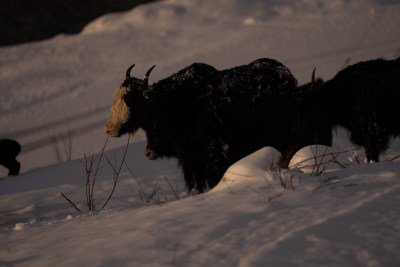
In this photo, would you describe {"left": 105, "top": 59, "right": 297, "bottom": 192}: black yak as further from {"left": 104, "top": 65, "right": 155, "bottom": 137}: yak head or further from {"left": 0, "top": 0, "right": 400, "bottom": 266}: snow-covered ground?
{"left": 0, "top": 0, "right": 400, "bottom": 266}: snow-covered ground

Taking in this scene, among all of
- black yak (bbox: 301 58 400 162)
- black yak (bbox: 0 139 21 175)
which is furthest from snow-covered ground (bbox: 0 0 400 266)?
black yak (bbox: 301 58 400 162)

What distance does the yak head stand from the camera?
483 centimetres

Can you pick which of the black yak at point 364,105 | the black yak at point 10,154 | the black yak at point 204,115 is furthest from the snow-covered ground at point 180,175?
the black yak at point 204,115

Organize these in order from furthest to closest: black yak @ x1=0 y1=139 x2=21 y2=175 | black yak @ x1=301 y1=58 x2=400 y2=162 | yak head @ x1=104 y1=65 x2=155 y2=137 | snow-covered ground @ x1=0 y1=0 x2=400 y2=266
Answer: black yak @ x1=0 y1=139 x2=21 y2=175, yak head @ x1=104 y1=65 x2=155 y2=137, black yak @ x1=301 y1=58 x2=400 y2=162, snow-covered ground @ x1=0 y1=0 x2=400 y2=266

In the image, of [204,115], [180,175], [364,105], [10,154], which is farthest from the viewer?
[10,154]

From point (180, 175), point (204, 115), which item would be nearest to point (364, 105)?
point (204, 115)

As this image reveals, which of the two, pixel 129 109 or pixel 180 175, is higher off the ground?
pixel 129 109

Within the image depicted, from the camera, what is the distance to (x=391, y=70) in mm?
4754

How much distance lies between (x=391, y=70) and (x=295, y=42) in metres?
6.71

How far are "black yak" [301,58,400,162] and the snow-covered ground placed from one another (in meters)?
0.57

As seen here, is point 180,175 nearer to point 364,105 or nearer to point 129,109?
point 129,109

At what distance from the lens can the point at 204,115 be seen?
4.85 meters

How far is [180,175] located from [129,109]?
6.95ft

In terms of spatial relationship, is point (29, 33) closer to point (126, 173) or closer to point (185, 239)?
point (126, 173)
